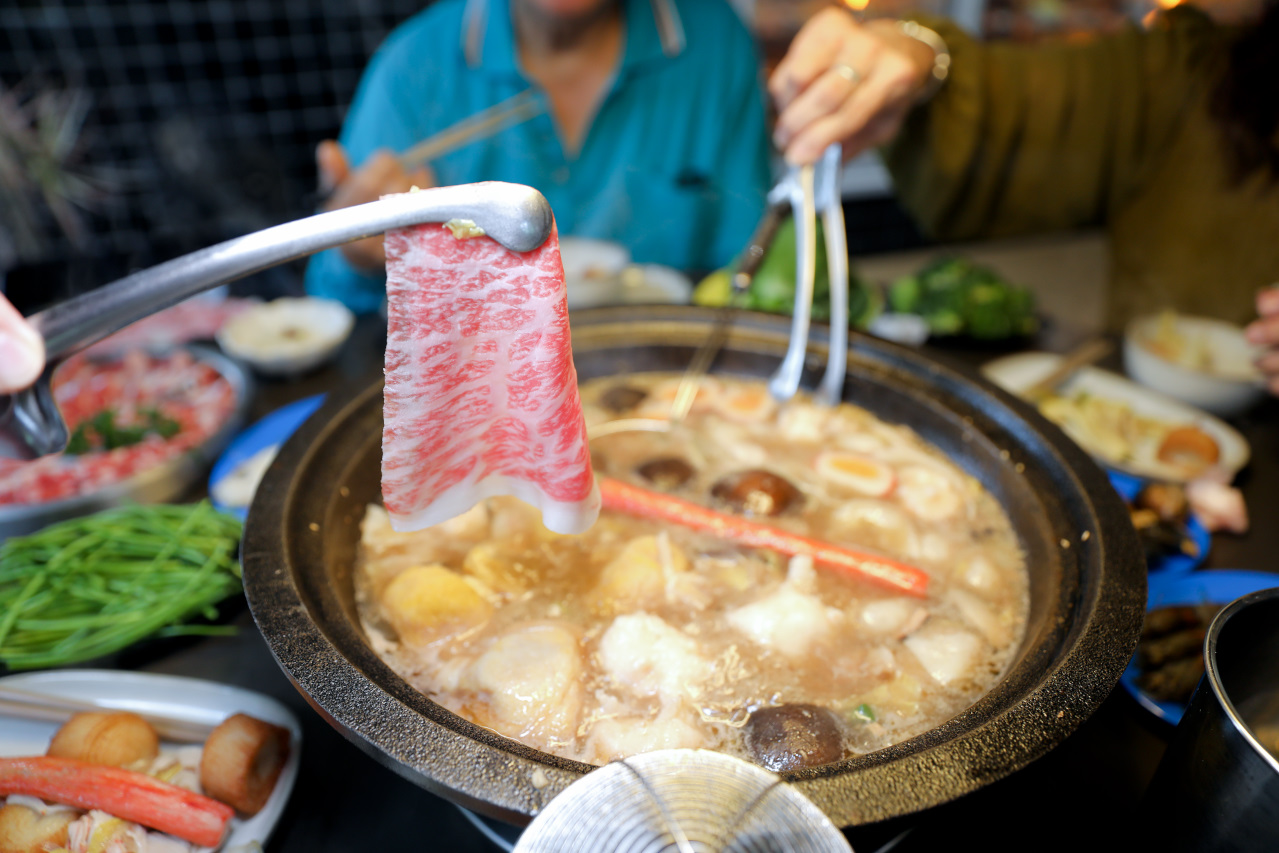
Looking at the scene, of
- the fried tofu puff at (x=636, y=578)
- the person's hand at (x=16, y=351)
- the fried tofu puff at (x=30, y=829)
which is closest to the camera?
the person's hand at (x=16, y=351)

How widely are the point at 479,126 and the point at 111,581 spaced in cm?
207

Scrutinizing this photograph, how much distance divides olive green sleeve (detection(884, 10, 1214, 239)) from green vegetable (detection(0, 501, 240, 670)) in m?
3.24

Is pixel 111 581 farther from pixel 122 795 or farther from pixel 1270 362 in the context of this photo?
pixel 1270 362

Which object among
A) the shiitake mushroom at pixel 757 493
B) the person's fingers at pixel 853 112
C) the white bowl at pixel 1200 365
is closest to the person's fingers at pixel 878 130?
the person's fingers at pixel 853 112

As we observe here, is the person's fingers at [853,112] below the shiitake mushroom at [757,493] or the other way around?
the other way around

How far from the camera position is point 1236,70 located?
10.5 feet

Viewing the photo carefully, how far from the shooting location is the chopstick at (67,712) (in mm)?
1469

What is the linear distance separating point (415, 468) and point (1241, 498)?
2.42 metres

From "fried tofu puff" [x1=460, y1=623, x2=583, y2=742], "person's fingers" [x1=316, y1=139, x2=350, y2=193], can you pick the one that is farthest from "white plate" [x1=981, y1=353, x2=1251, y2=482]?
"person's fingers" [x1=316, y1=139, x2=350, y2=193]

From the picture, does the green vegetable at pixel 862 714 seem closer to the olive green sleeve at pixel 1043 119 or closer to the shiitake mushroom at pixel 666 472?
the shiitake mushroom at pixel 666 472

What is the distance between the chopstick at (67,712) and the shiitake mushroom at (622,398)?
51.6 inches

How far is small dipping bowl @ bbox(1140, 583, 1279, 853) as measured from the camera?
3.27 ft

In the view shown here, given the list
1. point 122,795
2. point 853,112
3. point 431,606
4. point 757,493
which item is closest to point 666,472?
→ point 757,493

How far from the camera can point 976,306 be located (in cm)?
308
